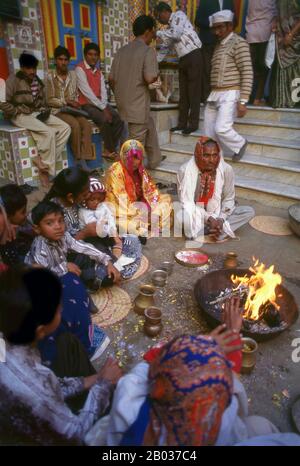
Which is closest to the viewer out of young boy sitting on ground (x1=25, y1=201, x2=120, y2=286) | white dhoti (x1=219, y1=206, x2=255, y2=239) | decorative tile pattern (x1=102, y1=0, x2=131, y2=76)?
young boy sitting on ground (x1=25, y1=201, x2=120, y2=286)

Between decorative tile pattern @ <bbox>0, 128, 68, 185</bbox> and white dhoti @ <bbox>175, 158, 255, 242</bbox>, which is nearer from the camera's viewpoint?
white dhoti @ <bbox>175, 158, 255, 242</bbox>

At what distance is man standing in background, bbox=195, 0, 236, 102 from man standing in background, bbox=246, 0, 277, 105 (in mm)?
737

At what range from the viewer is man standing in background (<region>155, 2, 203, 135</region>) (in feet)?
20.1

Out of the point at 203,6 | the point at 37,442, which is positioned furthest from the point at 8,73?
the point at 37,442

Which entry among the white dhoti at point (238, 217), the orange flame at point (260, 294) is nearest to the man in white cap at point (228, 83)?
the white dhoti at point (238, 217)

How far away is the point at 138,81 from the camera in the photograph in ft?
18.9

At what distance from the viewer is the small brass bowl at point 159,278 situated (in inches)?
134

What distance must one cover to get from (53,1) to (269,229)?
6.01 metres

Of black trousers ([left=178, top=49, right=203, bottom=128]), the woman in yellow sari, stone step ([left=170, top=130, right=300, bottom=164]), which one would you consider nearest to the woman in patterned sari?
stone step ([left=170, top=130, right=300, bottom=164])

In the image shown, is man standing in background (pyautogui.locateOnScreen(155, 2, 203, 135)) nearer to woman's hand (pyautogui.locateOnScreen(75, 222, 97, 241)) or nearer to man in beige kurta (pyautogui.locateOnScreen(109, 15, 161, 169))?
man in beige kurta (pyautogui.locateOnScreen(109, 15, 161, 169))

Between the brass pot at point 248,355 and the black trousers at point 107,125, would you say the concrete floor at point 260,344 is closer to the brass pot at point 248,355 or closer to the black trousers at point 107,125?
the brass pot at point 248,355

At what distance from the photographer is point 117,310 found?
307 centimetres

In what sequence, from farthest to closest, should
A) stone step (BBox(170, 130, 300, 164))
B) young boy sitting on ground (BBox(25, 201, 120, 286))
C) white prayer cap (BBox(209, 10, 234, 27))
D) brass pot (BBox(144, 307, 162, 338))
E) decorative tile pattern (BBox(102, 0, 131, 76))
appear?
1. decorative tile pattern (BBox(102, 0, 131, 76))
2. stone step (BBox(170, 130, 300, 164))
3. white prayer cap (BBox(209, 10, 234, 27))
4. brass pot (BBox(144, 307, 162, 338))
5. young boy sitting on ground (BBox(25, 201, 120, 286))

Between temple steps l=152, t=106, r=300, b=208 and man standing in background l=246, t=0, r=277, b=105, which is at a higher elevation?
man standing in background l=246, t=0, r=277, b=105
